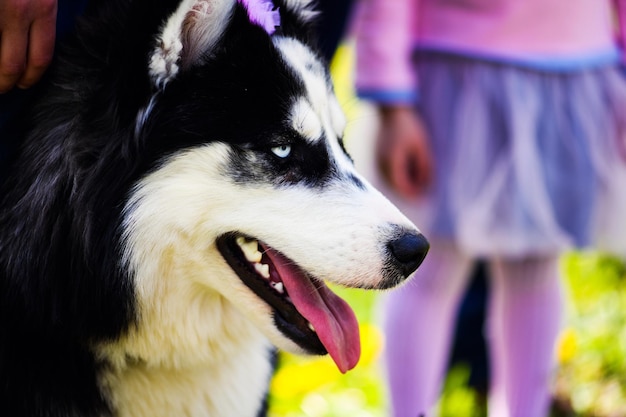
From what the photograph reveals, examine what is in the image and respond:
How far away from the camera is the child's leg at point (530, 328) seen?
8.21 feet

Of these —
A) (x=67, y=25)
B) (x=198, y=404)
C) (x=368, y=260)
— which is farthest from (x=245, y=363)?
(x=67, y=25)

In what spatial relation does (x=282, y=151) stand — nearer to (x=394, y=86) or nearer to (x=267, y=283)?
(x=267, y=283)

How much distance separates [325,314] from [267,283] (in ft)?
0.46

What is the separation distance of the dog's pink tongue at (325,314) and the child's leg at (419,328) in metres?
0.88

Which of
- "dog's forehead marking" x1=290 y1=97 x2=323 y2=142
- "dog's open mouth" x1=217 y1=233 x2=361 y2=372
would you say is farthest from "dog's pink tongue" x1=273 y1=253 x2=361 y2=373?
"dog's forehead marking" x1=290 y1=97 x2=323 y2=142

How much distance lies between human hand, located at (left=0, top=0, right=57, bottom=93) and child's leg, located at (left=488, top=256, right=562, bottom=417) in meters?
1.65

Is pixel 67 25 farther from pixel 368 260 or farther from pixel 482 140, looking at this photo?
pixel 482 140

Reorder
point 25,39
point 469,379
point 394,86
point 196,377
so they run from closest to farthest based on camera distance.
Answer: point 25,39, point 196,377, point 394,86, point 469,379

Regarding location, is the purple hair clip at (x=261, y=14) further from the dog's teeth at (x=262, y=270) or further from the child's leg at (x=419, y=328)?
the child's leg at (x=419, y=328)

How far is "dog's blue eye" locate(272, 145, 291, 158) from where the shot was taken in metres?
Answer: 1.54

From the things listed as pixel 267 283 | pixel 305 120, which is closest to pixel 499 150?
pixel 305 120

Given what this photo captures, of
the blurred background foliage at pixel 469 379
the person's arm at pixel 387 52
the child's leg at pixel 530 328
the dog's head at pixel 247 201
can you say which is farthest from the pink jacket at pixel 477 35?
the dog's head at pixel 247 201

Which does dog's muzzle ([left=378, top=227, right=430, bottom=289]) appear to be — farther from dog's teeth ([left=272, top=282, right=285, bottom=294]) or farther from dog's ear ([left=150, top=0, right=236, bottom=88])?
dog's ear ([left=150, top=0, right=236, bottom=88])

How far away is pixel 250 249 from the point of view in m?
1.54
